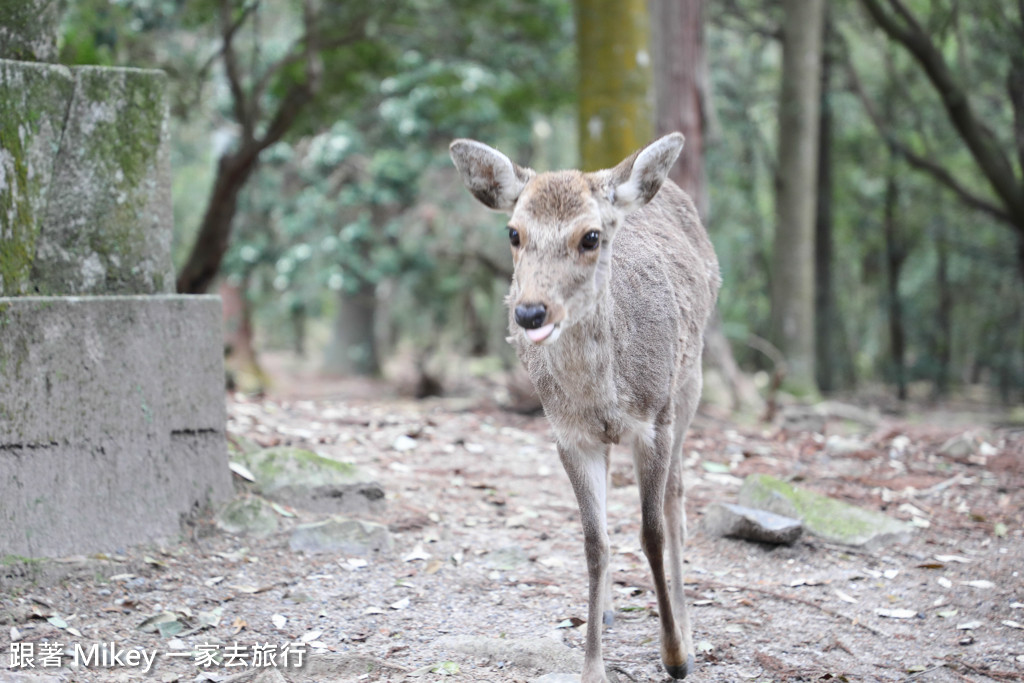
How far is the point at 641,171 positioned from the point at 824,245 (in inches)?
451

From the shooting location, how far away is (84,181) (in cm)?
437

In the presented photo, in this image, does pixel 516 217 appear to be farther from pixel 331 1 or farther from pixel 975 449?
pixel 331 1

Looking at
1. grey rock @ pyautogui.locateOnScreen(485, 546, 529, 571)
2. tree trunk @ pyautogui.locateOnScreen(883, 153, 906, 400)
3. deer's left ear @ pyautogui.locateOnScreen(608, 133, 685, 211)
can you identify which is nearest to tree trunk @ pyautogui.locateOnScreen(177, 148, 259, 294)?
grey rock @ pyautogui.locateOnScreen(485, 546, 529, 571)

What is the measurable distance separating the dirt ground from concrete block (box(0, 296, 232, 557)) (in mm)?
152

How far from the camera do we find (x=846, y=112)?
15508mm

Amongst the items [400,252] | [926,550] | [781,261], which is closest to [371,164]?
[400,252]

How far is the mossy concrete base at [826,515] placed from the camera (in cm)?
482

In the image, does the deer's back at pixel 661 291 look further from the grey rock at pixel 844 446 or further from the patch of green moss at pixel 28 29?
the patch of green moss at pixel 28 29

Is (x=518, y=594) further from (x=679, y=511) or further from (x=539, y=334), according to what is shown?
(x=539, y=334)

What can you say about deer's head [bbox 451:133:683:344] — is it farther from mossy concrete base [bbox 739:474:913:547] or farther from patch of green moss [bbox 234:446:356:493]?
mossy concrete base [bbox 739:474:913:547]

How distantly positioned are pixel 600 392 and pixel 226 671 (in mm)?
1694

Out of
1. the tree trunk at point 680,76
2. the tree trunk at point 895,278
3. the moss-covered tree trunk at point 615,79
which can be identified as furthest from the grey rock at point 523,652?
the tree trunk at point 895,278

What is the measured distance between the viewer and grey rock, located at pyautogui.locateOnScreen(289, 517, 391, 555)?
4.50 metres

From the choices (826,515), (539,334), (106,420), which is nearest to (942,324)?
(826,515)
